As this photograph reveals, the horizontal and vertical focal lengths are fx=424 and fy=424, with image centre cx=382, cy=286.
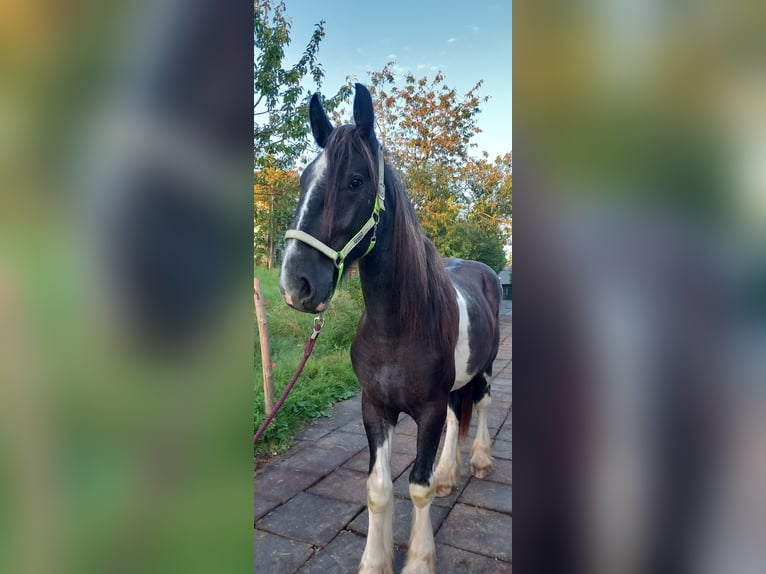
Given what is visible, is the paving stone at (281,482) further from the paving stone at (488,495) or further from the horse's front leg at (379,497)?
the paving stone at (488,495)

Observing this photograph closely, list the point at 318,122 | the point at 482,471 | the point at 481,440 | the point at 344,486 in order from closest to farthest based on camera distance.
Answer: the point at 318,122, the point at 344,486, the point at 482,471, the point at 481,440

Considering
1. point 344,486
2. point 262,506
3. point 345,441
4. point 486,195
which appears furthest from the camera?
point 486,195

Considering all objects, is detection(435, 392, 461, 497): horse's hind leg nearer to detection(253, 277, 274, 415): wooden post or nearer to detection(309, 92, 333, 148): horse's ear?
detection(253, 277, 274, 415): wooden post

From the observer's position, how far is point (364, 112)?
1593mm

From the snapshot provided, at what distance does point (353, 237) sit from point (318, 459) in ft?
6.94

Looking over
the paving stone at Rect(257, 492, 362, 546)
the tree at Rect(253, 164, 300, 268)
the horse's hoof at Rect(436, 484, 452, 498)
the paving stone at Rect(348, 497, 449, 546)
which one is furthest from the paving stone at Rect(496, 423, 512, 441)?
the tree at Rect(253, 164, 300, 268)

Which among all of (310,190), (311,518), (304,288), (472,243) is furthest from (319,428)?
(472,243)

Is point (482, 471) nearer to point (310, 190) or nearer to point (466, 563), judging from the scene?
point (466, 563)

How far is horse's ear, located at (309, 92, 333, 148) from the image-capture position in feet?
5.45

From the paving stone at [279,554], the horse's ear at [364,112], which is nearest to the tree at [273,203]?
the horse's ear at [364,112]

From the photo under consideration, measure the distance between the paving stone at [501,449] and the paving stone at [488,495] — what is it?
43cm

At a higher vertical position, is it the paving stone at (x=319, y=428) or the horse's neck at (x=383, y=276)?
the horse's neck at (x=383, y=276)

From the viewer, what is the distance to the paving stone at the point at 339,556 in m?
1.94
